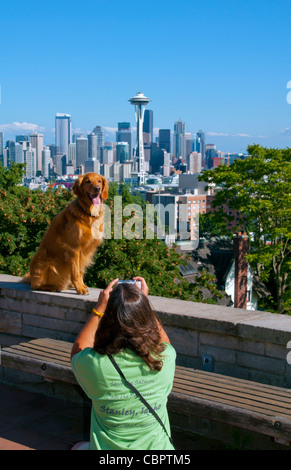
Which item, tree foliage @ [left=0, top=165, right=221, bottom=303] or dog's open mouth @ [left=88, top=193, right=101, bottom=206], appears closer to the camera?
dog's open mouth @ [left=88, top=193, right=101, bottom=206]

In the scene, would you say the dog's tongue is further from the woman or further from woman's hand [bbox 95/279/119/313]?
the woman

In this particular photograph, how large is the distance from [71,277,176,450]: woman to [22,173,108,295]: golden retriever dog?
3.50m

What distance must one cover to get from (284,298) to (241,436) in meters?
28.3

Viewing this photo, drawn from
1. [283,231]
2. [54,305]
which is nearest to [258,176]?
[283,231]

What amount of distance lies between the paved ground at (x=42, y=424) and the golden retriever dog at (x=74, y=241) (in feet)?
4.22

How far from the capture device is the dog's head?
643cm

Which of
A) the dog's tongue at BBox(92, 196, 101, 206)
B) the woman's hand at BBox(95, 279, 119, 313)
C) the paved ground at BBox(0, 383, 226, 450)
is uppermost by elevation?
the dog's tongue at BBox(92, 196, 101, 206)

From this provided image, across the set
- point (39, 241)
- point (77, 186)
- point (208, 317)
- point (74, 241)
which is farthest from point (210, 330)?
point (39, 241)

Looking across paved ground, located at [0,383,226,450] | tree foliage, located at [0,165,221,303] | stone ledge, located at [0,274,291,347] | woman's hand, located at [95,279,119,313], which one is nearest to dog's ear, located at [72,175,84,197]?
stone ledge, located at [0,274,291,347]

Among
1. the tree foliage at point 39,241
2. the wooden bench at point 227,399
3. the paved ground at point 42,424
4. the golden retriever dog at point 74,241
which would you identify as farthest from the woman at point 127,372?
the tree foliage at point 39,241

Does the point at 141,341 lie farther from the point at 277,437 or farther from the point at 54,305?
the point at 54,305

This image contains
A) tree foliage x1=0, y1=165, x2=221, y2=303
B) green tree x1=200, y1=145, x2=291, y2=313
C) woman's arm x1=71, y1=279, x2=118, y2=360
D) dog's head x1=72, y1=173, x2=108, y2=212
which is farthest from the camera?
green tree x1=200, y1=145, x2=291, y2=313

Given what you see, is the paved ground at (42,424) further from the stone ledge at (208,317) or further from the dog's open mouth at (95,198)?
the dog's open mouth at (95,198)

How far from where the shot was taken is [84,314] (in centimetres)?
615
